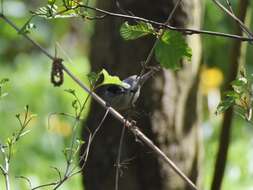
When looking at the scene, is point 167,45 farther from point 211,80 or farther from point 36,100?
point 211,80

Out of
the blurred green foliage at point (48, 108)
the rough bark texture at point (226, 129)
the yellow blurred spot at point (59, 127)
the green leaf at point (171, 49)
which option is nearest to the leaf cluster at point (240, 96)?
the green leaf at point (171, 49)

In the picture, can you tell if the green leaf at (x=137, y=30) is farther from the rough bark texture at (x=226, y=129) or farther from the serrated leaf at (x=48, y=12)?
the rough bark texture at (x=226, y=129)

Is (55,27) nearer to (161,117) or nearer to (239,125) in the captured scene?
(239,125)

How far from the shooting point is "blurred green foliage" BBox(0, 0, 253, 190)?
148 inches

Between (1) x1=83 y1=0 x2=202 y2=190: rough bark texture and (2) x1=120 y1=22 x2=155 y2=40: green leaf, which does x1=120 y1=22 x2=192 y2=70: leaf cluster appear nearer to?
(2) x1=120 y1=22 x2=155 y2=40: green leaf

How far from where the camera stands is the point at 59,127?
14.1ft

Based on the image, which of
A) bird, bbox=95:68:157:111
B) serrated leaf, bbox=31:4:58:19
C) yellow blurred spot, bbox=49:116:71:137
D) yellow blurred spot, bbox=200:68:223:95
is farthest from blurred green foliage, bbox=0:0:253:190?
serrated leaf, bbox=31:4:58:19

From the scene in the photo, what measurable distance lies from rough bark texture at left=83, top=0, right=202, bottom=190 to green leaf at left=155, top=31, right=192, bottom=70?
89 centimetres

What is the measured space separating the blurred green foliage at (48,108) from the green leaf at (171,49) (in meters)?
1.45

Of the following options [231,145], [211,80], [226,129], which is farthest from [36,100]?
[226,129]

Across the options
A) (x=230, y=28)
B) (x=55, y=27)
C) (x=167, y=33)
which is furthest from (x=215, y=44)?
(x=167, y=33)

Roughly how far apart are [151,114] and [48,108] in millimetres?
2087

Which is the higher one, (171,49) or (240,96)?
(171,49)

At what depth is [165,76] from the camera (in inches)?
98.3
